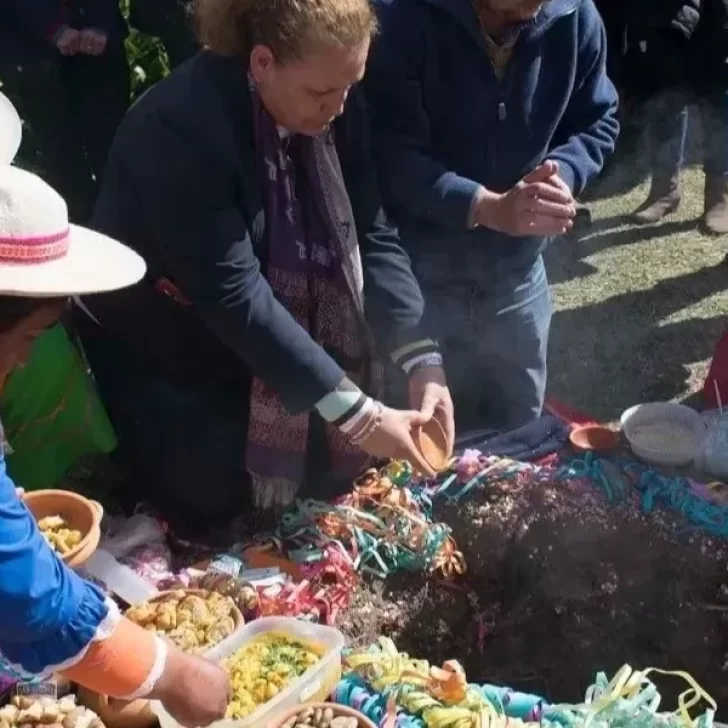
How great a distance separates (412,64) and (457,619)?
1.47 metres

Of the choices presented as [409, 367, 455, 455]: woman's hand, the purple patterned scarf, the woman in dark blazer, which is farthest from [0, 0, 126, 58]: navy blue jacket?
[409, 367, 455, 455]: woman's hand

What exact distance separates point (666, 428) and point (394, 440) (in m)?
0.94

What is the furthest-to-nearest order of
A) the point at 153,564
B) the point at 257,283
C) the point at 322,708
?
1. the point at 153,564
2. the point at 257,283
3. the point at 322,708

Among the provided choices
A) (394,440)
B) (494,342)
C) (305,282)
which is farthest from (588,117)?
(394,440)

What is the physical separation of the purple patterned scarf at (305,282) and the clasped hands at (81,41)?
177 centimetres

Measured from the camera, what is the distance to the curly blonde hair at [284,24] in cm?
235

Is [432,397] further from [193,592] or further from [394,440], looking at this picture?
[193,592]

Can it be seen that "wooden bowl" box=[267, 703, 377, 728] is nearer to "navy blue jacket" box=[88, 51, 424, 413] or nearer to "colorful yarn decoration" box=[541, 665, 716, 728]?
"colorful yarn decoration" box=[541, 665, 716, 728]

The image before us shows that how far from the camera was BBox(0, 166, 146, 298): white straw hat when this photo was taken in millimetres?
1716

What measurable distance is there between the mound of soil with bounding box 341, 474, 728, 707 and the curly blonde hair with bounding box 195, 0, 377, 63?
1260 millimetres

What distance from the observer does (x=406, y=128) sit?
3076 mm

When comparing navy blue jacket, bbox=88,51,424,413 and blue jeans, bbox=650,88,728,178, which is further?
blue jeans, bbox=650,88,728,178

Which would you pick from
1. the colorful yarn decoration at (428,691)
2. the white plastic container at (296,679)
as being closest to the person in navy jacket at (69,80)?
the white plastic container at (296,679)

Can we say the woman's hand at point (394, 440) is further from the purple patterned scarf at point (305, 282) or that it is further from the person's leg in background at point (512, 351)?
the person's leg in background at point (512, 351)
